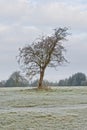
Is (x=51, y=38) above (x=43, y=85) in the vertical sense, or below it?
above

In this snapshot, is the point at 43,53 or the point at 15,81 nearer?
the point at 43,53

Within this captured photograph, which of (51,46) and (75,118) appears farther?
(51,46)

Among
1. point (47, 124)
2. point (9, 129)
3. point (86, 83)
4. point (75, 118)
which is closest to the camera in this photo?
point (9, 129)

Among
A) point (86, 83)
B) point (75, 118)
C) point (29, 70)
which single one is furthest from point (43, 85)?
point (75, 118)

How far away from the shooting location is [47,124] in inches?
692

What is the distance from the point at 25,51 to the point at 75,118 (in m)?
51.3

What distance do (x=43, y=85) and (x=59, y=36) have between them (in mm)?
8652

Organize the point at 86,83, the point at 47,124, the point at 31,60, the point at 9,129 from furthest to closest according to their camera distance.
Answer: the point at 86,83 < the point at 31,60 < the point at 47,124 < the point at 9,129

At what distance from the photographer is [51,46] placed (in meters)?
71.4

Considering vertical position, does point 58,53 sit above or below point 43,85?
above

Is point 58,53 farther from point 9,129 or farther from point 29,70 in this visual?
point 9,129

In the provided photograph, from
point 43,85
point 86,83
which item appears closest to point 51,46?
point 43,85

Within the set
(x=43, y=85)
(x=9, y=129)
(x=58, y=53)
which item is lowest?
(x=9, y=129)

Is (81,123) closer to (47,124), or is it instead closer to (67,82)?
(47,124)
